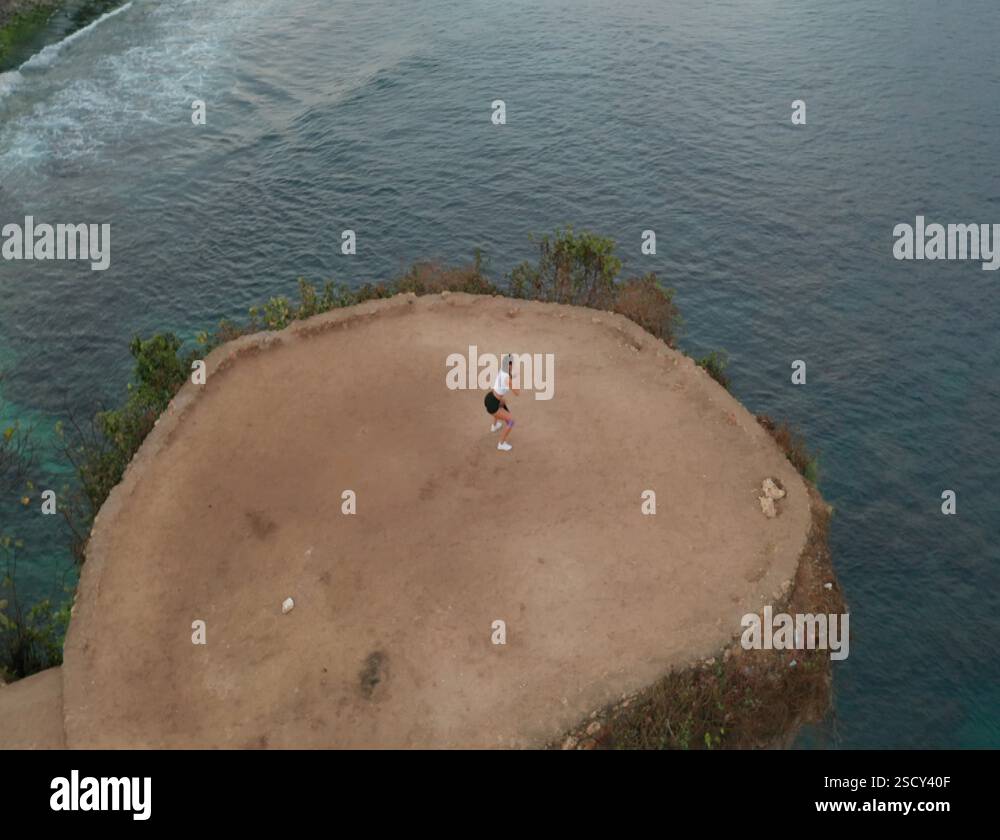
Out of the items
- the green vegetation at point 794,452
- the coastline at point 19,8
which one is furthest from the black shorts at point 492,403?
the coastline at point 19,8

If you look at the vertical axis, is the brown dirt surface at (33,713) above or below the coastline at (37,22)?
below

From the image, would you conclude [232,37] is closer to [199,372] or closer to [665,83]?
[665,83]

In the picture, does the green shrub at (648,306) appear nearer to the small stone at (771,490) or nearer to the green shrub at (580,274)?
the green shrub at (580,274)

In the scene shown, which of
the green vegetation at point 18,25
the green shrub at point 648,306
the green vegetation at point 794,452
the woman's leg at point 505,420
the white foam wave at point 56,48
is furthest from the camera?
the green vegetation at point 18,25

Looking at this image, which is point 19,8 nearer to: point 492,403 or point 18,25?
point 18,25

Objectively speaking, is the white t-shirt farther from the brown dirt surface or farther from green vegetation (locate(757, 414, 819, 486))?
the brown dirt surface
